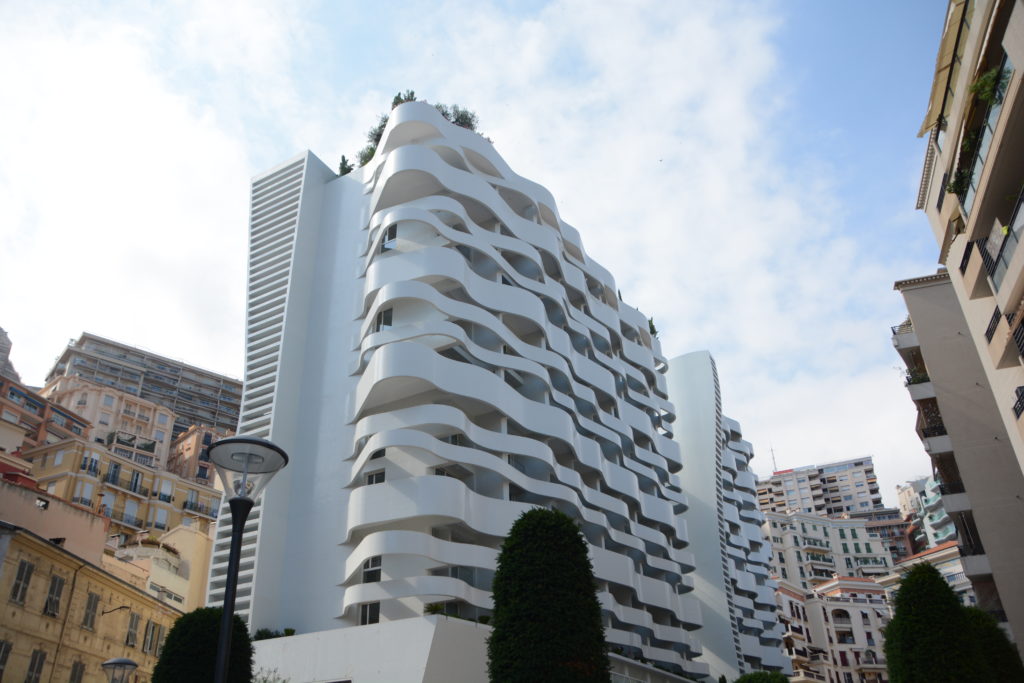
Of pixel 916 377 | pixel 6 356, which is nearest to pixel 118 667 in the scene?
pixel 916 377

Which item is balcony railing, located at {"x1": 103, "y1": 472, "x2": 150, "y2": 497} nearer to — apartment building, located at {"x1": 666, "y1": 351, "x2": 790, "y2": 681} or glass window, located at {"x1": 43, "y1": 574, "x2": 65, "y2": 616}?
glass window, located at {"x1": 43, "y1": 574, "x2": 65, "y2": 616}

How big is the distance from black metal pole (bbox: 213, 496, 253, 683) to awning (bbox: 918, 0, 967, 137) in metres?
22.5

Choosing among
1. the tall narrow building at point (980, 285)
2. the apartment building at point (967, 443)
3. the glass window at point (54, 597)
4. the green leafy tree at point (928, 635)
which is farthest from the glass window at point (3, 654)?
the apartment building at point (967, 443)

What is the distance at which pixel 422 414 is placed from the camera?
36031 millimetres

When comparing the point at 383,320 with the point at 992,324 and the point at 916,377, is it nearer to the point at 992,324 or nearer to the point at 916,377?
the point at 916,377

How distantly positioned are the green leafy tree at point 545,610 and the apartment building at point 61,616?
50.9ft

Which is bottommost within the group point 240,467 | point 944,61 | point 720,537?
point 240,467

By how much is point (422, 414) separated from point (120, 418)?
67.1 metres

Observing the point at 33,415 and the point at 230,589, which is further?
the point at 33,415

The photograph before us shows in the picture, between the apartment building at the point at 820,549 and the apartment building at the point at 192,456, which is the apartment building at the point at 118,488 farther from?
the apartment building at the point at 820,549

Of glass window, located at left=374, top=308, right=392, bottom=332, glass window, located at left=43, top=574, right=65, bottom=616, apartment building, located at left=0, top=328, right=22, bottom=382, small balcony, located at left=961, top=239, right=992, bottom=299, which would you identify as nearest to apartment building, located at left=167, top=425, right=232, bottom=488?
apartment building, located at left=0, top=328, right=22, bottom=382

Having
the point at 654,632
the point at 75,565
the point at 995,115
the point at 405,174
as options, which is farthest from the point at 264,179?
the point at 995,115

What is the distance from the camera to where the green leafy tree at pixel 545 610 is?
19375mm

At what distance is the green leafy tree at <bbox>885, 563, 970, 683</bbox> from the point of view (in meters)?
21.1
